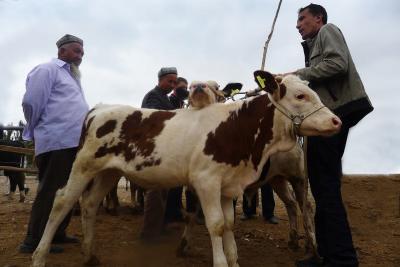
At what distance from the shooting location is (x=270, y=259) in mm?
5996

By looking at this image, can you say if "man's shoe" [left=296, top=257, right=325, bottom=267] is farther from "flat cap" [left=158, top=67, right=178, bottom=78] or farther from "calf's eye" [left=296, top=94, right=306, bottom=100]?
"flat cap" [left=158, top=67, right=178, bottom=78]

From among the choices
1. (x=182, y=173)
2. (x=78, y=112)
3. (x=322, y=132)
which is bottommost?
(x=182, y=173)

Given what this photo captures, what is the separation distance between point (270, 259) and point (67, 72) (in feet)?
12.4

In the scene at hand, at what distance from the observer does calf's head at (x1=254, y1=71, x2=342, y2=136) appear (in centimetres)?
446

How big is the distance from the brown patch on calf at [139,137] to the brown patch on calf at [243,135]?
0.65 metres

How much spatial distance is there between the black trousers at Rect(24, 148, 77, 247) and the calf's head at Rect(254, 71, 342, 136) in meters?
2.81

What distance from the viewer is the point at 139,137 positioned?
5094 mm

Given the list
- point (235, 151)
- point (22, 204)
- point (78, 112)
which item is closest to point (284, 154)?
point (235, 151)

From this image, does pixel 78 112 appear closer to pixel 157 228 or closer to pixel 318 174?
pixel 157 228

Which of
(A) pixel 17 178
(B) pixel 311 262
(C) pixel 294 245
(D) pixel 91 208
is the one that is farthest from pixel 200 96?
(A) pixel 17 178

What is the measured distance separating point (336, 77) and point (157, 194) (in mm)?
2888

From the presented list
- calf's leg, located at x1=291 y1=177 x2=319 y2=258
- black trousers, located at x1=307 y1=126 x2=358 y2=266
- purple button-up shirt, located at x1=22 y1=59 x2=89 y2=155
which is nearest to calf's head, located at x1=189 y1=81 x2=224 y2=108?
black trousers, located at x1=307 y1=126 x2=358 y2=266

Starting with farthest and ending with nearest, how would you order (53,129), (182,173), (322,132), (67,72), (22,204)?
(22,204) < (67,72) < (53,129) < (182,173) < (322,132)

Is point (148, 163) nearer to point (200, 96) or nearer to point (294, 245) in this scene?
point (200, 96)
